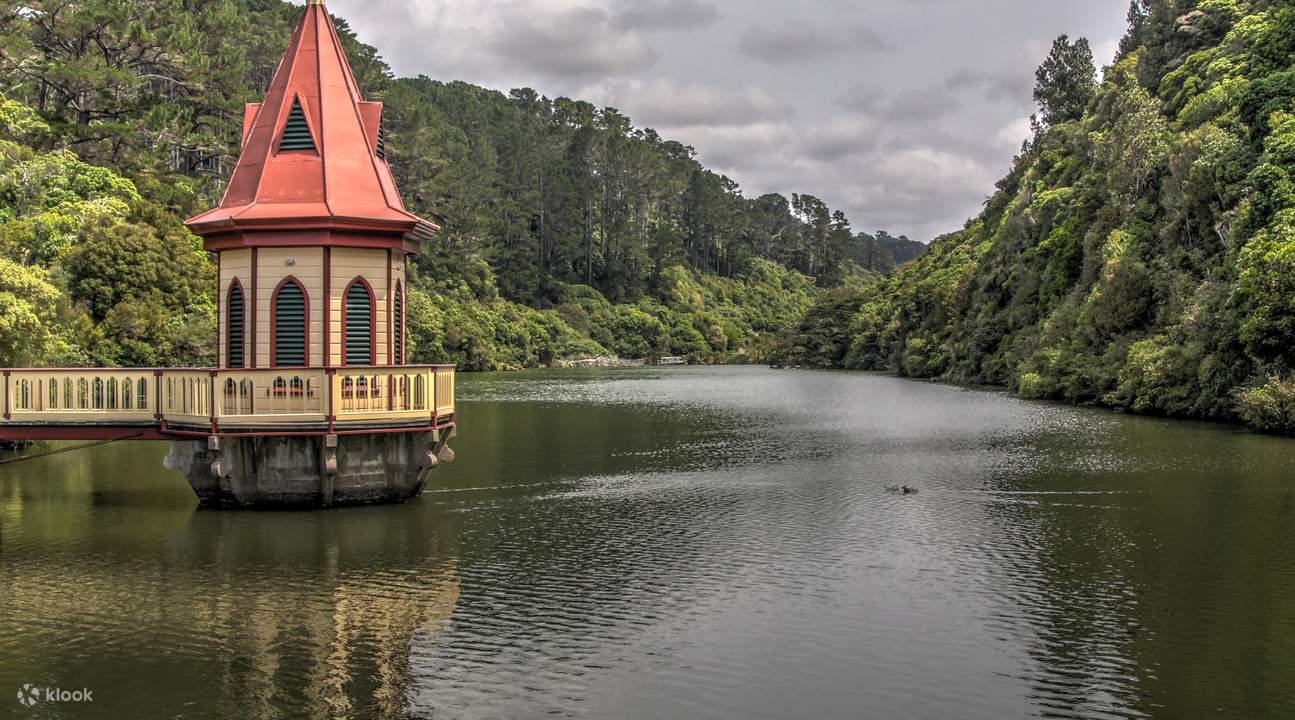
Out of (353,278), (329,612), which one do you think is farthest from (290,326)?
(329,612)

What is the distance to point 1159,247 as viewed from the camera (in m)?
58.2

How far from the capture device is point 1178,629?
14883mm

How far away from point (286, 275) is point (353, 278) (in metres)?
1.40

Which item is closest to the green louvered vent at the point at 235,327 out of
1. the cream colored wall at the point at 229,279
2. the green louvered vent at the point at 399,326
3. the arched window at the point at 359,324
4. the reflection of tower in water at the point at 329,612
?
the cream colored wall at the point at 229,279

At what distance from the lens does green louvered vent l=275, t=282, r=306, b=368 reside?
23.5 m

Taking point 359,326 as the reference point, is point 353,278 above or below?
above

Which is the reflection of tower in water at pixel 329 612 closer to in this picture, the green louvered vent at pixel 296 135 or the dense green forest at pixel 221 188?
the green louvered vent at pixel 296 135

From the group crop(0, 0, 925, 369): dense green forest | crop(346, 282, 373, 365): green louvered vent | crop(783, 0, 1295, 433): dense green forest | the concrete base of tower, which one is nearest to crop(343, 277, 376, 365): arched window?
→ crop(346, 282, 373, 365): green louvered vent

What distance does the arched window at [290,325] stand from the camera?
2345cm

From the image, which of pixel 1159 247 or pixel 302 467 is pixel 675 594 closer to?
pixel 302 467

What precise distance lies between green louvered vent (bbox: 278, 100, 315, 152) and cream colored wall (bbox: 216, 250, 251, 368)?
2784 millimetres

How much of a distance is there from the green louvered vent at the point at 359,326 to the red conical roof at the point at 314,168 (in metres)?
1.32

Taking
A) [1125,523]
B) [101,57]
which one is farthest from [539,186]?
[1125,523]

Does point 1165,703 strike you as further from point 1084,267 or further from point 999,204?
point 999,204
